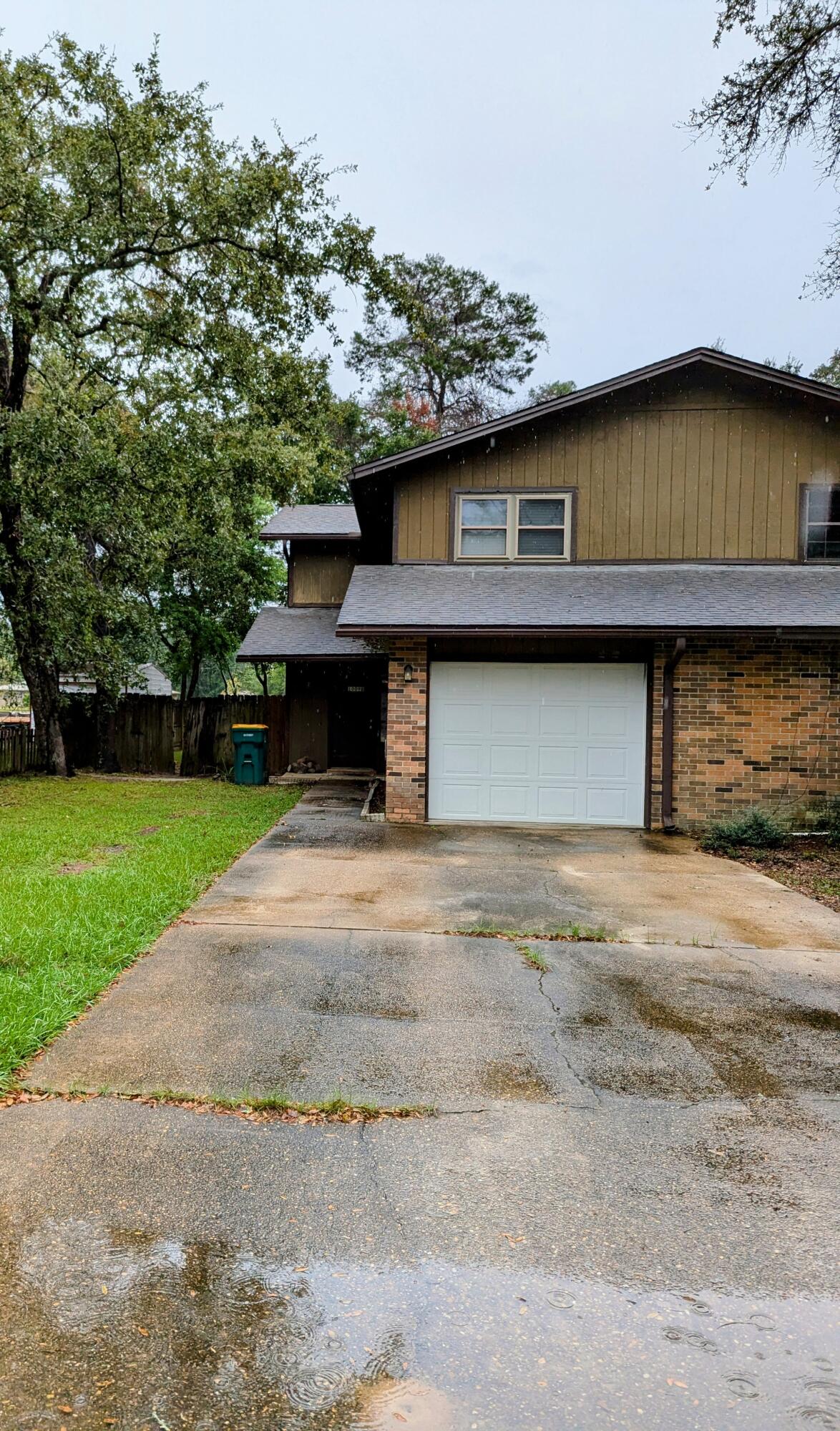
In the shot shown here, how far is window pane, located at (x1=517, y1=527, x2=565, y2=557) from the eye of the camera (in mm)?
11562

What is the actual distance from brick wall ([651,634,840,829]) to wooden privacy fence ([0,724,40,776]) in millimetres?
11738

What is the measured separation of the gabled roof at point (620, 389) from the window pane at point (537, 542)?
56.5 inches

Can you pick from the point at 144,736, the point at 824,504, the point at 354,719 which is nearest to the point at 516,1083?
the point at 824,504

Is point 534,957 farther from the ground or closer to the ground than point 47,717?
closer to the ground

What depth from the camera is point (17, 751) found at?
15719mm

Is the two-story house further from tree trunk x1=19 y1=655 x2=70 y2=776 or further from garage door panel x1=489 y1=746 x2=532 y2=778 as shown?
tree trunk x1=19 y1=655 x2=70 y2=776

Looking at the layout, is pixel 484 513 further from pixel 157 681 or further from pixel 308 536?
pixel 157 681

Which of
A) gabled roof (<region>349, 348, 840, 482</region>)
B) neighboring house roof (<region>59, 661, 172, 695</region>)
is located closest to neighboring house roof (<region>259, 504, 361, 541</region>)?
neighboring house roof (<region>59, 661, 172, 695</region>)

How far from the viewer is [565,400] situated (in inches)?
433

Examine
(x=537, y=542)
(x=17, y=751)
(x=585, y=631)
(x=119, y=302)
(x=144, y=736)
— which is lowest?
(x=17, y=751)

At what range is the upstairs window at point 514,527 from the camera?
37.8 feet

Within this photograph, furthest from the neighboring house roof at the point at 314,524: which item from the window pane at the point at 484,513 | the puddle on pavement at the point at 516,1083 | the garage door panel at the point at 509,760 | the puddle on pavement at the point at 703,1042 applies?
the puddle on pavement at the point at 516,1083

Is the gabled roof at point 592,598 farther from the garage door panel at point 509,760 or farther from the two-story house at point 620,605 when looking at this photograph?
the garage door panel at point 509,760

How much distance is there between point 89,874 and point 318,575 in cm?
1090
